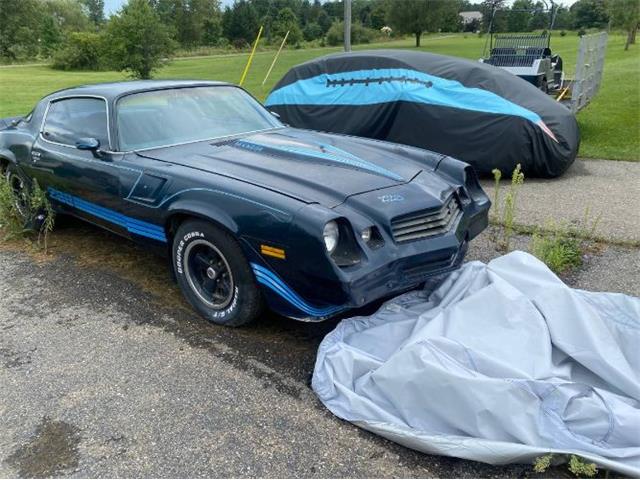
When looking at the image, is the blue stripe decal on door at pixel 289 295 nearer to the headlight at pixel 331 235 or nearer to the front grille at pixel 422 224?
the headlight at pixel 331 235

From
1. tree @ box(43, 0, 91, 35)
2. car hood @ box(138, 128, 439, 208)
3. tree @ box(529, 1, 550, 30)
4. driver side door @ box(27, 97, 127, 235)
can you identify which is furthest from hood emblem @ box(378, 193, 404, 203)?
tree @ box(43, 0, 91, 35)

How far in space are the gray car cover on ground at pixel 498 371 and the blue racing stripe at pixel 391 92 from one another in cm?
386

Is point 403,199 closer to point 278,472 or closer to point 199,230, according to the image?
point 199,230

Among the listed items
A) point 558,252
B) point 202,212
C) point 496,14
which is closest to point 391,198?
point 202,212

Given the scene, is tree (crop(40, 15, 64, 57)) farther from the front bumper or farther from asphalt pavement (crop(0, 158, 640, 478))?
the front bumper

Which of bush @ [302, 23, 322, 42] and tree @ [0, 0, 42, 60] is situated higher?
tree @ [0, 0, 42, 60]

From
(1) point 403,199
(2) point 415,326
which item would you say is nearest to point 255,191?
(1) point 403,199

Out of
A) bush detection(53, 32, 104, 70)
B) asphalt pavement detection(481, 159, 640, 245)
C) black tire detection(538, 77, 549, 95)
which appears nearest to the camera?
asphalt pavement detection(481, 159, 640, 245)

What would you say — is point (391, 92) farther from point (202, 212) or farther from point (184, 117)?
point (202, 212)

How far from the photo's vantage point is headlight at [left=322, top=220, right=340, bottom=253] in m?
2.94

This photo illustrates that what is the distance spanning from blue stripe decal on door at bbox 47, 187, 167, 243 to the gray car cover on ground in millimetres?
1484

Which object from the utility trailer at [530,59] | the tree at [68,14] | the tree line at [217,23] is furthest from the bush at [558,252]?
the tree at [68,14]

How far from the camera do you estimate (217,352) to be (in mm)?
3328

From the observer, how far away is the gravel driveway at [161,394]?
8.07ft
